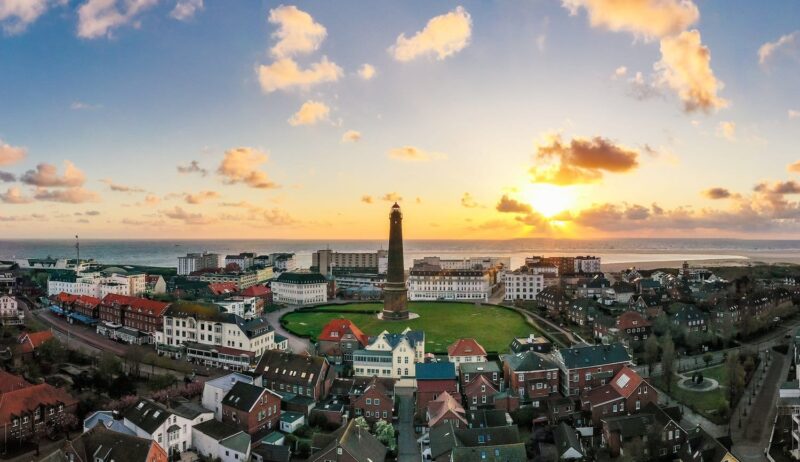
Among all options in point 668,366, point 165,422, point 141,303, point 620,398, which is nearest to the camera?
point 165,422

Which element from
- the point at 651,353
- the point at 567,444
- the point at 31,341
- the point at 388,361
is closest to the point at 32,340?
the point at 31,341

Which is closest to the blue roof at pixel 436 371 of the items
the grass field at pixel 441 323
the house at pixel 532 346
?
the house at pixel 532 346

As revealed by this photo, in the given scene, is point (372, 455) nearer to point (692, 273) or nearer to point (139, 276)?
point (139, 276)

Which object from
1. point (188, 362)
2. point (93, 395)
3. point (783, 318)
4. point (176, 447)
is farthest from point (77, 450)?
point (783, 318)

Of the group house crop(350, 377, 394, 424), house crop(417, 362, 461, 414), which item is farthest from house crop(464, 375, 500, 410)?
house crop(350, 377, 394, 424)

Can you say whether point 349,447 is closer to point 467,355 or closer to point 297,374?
point 297,374

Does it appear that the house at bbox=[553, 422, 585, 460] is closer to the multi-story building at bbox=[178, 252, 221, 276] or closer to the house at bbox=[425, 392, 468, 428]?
the house at bbox=[425, 392, 468, 428]
